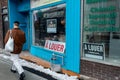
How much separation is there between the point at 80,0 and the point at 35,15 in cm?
475

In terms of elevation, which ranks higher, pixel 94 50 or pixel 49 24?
pixel 49 24

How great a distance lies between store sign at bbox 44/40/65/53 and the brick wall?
1587 millimetres

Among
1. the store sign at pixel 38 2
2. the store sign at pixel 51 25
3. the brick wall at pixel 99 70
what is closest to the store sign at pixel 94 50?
the brick wall at pixel 99 70

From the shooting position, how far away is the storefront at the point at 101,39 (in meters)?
6.12

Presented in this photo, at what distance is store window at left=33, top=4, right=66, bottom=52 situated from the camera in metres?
8.81

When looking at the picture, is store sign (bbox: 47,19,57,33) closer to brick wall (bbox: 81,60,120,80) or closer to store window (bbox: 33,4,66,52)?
store window (bbox: 33,4,66,52)

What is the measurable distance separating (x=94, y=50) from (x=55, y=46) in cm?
263

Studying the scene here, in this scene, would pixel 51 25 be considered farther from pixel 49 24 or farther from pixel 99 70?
pixel 99 70

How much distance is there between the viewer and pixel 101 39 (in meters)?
6.62

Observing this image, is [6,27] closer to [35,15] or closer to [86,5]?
[35,15]

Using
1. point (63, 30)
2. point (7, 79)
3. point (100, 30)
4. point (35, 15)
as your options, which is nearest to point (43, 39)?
point (35, 15)

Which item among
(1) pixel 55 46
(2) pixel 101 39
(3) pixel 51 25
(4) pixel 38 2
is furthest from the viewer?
(4) pixel 38 2

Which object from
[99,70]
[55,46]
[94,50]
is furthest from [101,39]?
[55,46]

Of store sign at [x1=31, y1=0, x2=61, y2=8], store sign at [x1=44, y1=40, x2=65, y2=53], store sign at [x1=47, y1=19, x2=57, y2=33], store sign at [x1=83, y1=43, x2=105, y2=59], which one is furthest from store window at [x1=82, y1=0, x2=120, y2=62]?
store sign at [x1=31, y1=0, x2=61, y2=8]
